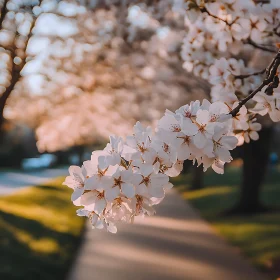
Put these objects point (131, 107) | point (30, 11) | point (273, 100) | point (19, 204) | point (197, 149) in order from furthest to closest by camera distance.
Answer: point (131, 107) < point (19, 204) < point (30, 11) < point (273, 100) < point (197, 149)

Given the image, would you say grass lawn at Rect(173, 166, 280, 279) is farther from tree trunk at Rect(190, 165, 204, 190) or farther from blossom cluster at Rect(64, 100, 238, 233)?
blossom cluster at Rect(64, 100, 238, 233)

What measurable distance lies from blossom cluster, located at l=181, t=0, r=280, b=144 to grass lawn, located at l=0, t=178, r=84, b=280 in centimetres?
406

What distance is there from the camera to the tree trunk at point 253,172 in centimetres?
1445

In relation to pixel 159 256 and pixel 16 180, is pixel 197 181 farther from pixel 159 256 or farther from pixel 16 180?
pixel 159 256

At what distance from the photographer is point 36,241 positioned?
8820mm

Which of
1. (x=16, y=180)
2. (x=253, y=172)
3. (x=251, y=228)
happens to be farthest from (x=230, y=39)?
(x=16, y=180)

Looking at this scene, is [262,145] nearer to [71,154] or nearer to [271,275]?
[271,275]

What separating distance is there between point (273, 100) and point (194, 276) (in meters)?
4.84

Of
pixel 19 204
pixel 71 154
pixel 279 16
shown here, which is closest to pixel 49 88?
pixel 19 204

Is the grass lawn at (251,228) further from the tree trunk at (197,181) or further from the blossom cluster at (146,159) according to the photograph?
the blossom cluster at (146,159)

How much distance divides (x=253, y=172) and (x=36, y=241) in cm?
792

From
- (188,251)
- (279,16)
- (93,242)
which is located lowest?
(93,242)

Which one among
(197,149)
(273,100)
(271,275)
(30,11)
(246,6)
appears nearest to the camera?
(197,149)

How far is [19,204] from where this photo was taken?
14.1 metres
